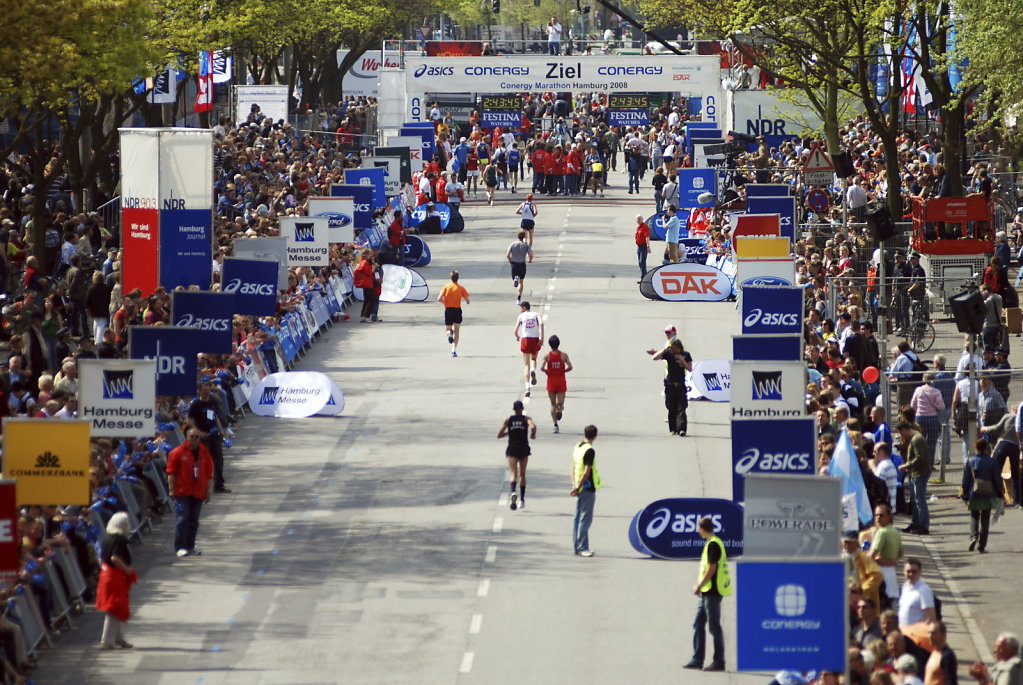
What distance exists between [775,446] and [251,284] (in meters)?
12.1

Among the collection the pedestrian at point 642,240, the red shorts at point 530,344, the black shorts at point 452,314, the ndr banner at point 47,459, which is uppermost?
the pedestrian at point 642,240

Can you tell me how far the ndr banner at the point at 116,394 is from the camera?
1923 centimetres

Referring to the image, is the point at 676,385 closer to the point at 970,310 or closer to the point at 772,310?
the point at 772,310

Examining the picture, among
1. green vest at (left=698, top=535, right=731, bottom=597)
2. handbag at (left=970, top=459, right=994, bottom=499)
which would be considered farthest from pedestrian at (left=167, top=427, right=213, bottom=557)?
handbag at (left=970, top=459, right=994, bottom=499)

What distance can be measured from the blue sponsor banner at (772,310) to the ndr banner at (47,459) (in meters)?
10.4

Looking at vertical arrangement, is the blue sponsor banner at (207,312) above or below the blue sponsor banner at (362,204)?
below

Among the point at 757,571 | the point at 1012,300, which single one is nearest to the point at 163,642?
the point at 757,571

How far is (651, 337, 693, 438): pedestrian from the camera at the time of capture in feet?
81.5

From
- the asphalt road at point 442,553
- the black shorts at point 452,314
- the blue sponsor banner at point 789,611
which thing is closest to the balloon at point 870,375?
the asphalt road at point 442,553

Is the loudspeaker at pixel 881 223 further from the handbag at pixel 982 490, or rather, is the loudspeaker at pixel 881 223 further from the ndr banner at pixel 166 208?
the handbag at pixel 982 490

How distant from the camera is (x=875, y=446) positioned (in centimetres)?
2000

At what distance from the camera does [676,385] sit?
2498 cm

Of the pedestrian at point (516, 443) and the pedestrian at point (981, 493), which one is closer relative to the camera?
the pedestrian at point (981, 493)

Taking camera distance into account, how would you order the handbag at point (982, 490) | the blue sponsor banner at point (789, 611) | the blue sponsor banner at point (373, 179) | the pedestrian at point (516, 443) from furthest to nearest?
the blue sponsor banner at point (373, 179) → the pedestrian at point (516, 443) → the handbag at point (982, 490) → the blue sponsor banner at point (789, 611)
